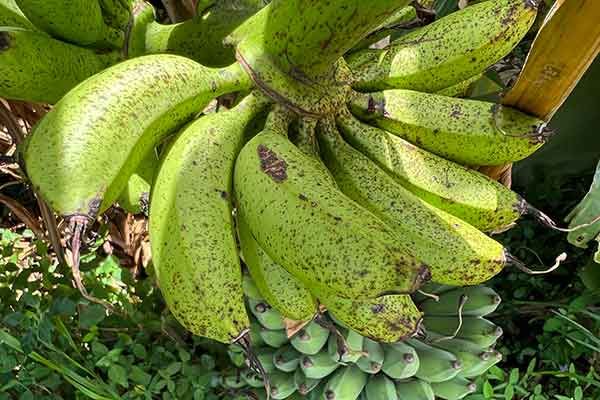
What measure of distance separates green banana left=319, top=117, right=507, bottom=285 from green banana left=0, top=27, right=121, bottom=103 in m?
0.23

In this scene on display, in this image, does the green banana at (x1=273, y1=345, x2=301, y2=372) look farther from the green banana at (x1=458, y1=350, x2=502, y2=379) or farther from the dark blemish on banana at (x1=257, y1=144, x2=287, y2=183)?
the dark blemish on banana at (x1=257, y1=144, x2=287, y2=183)

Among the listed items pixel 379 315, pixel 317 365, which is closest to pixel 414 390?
pixel 317 365

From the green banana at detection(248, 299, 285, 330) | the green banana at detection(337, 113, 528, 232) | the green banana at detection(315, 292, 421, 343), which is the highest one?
the green banana at detection(337, 113, 528, 232)

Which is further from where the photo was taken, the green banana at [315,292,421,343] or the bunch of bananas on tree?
the green banana at [315,292,421,343]

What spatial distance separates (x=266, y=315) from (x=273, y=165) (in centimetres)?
44

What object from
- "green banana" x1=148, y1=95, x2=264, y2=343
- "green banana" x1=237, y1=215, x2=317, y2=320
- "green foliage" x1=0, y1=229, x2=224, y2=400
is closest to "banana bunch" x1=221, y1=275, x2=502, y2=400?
"green foliage" x1=0, y1=229, x2=224, y2=400

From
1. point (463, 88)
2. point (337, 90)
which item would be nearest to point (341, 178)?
point (337, 90)

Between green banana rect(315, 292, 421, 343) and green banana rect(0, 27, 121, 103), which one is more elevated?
green banana rect(0, 27, 121, 103)

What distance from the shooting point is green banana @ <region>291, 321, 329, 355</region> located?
82 centimetres

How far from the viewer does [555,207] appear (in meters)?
1.44

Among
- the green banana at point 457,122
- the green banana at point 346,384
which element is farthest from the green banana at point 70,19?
the green banana at point 346,384

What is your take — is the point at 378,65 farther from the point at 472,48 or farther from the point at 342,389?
the point at 342,389

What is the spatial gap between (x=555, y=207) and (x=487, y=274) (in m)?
1.00

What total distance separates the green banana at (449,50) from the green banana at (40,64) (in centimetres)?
26
